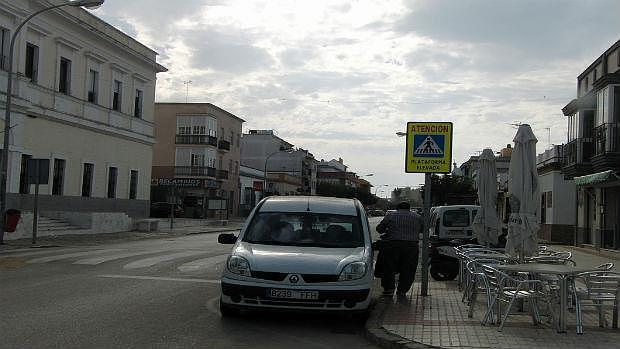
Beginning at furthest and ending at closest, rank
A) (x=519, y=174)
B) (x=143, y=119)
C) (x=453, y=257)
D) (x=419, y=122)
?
(x=143, y=119), (x=453, y=257), (x=419, y=122), (x=519, y=174)

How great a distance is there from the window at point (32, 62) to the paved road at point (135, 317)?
17109 mm

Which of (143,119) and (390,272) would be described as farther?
(143,119)

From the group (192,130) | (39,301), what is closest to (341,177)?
(192,130)

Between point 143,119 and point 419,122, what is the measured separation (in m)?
31.7

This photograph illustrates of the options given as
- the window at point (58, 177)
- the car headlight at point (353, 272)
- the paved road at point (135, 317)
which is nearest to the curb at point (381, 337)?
the paved road at point (135, 317)

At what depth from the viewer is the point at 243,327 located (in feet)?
27.0

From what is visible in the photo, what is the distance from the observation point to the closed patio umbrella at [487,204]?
1430cm

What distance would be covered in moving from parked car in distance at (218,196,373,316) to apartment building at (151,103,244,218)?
56.3 m

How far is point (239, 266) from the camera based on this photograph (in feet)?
27.3

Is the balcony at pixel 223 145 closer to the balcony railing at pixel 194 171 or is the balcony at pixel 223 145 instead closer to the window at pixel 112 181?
the balcony railing at pixel 194 171

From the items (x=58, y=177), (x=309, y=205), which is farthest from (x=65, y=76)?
(x=309, y=205)

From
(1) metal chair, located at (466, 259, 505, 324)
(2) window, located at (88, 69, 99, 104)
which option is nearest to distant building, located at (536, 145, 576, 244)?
(2) window, located at (88, 69, 99, 104)

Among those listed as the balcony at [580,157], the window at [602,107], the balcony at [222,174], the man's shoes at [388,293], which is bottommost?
the man's shoes at [388,293]

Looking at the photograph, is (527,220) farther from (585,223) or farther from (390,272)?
(585,223)
